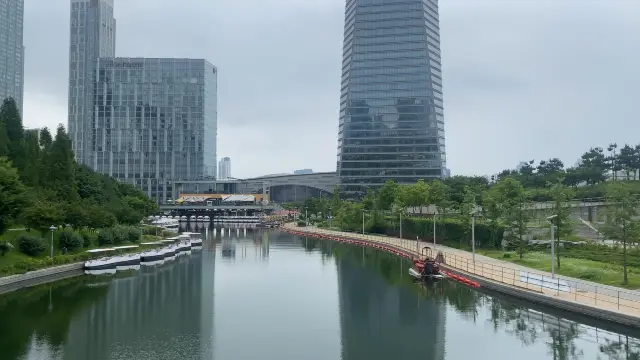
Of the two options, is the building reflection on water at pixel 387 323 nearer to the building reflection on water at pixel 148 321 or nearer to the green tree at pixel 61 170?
the building reflection on water at pixel 148 321

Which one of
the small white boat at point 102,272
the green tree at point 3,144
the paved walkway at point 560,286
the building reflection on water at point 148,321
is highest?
the green tree at point 3,144

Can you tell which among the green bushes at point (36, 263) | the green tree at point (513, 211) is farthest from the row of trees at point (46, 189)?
the green tree at point (513, 211)

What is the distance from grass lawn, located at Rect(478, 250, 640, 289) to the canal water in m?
7.77

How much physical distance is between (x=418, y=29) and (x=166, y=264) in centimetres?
14831

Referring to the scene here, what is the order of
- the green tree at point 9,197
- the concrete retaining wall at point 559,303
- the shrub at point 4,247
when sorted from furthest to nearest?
1. the shrub at point 4,247
2. the green tree at point 9,197
3. the concrete retaining wall at point 559,303

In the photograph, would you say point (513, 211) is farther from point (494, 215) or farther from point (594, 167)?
point (594, 167)

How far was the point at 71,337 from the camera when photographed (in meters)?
35.4

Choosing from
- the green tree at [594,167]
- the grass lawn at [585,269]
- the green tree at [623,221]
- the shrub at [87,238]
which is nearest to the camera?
the green tree at [623,221]

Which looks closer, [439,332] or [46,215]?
[439,332]

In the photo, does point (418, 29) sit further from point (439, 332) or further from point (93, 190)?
point (439, 332)

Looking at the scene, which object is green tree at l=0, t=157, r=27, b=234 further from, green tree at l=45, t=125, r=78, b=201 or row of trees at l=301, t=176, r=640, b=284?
row of trees at l=301, t=176, r=640, b=284

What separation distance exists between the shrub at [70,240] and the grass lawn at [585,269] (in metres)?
49.4

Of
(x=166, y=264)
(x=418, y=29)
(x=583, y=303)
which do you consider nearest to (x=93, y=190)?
(x=166, y=264)

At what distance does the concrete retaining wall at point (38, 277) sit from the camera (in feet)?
162
